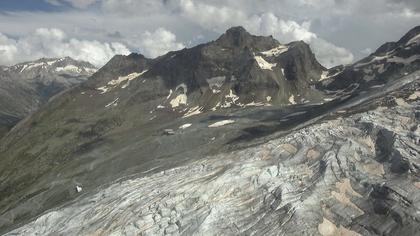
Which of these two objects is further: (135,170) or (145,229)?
(135,170)

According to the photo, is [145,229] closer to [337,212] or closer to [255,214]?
[255,214]

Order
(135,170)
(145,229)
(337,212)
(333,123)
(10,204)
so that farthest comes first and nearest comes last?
(10,204)
(135,170)
(333,123)
(145,229)
(337,212)

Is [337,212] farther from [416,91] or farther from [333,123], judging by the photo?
[416,91]

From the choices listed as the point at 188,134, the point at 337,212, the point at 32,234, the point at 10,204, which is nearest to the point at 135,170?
the point at 188,134

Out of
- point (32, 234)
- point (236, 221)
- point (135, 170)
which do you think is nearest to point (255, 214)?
point (236, 221)

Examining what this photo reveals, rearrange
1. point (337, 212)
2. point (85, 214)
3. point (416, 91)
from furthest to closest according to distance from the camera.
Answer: point (416, 91) → point (85, 214) → point (337, 212)

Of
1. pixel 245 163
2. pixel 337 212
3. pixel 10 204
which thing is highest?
pixel 245 163

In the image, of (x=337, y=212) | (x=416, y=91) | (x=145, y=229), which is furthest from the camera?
(x=416, y=91)

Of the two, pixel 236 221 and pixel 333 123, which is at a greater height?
pixel 333 123

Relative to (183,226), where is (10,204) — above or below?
below
